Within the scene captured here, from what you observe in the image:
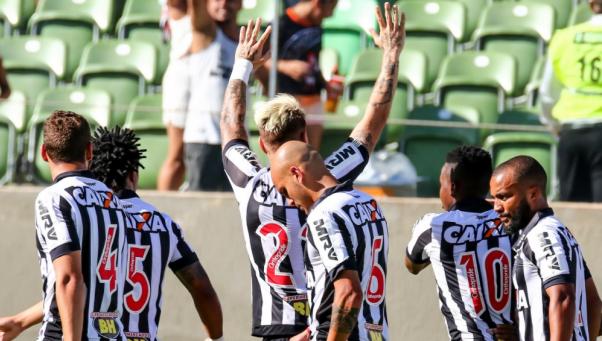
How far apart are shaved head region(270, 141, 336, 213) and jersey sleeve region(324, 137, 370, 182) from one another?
3.10ft

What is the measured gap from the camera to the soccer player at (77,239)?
20.0ft

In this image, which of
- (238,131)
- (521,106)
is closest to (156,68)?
(521,106)

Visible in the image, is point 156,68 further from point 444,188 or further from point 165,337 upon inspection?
point 444,188

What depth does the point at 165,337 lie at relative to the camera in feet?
31.6

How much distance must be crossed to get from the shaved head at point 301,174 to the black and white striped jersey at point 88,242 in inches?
36.4

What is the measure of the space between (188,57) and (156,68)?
4.34ft

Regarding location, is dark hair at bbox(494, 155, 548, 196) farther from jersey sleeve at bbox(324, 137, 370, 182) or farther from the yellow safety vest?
the yellow safety vest

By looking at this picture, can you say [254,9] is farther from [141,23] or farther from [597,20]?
[597,20]

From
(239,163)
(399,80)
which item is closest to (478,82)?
(399,80)

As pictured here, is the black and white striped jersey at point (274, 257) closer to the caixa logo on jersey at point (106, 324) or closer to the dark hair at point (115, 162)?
the dark hair at point (115, 162)

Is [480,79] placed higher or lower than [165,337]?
higher

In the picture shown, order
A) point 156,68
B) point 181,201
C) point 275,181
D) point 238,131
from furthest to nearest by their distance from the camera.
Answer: point 156,68, point 181,201, point 238,131, point 275,181

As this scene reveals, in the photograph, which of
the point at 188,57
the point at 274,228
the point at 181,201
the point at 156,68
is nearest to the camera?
the point at 274,228

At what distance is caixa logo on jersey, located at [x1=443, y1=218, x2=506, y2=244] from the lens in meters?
7.01
